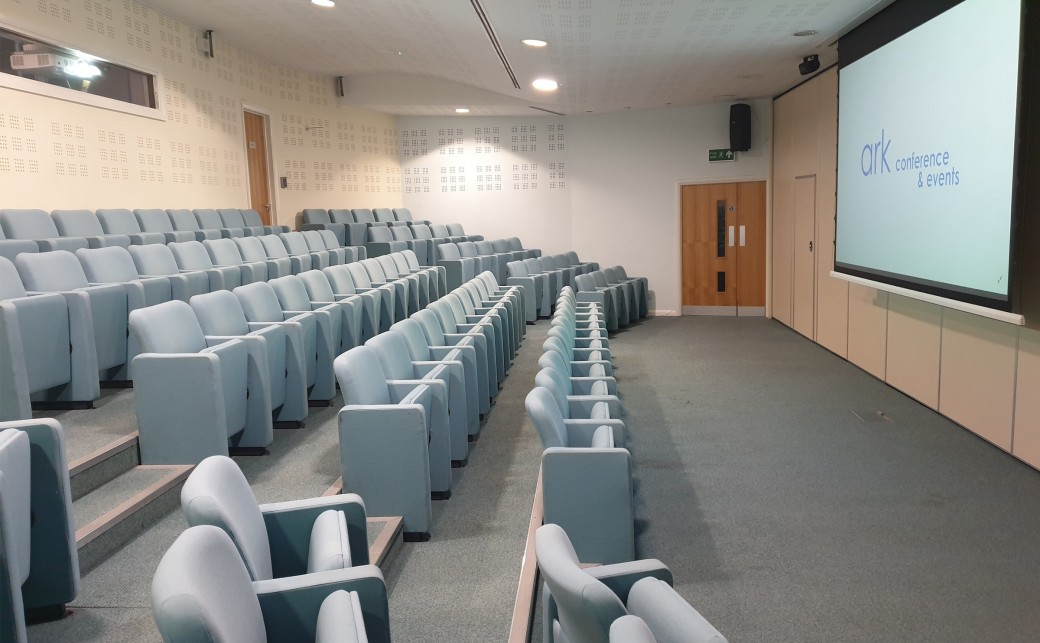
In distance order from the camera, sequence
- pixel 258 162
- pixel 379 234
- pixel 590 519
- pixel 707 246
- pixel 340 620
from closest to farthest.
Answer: pixel 340 620
pixel 590 519
pixel 379 234
pixel 258 162
pixel 707 246

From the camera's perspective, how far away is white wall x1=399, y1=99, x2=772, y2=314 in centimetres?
1173

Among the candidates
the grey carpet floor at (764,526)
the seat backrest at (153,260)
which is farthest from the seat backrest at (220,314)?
the seat backrest at (153,260)

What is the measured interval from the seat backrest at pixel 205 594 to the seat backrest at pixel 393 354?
2.21 m

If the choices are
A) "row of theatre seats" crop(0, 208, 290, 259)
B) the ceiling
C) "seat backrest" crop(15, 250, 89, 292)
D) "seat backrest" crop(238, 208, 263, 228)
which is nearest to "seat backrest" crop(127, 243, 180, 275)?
"row of theatre seats" crop(0, 208, 290, 259)

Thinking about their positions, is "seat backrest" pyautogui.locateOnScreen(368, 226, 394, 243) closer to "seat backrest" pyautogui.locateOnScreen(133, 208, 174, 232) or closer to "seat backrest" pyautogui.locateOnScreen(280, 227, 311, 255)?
"seat backrest" pyautogui.locateOnScreen(280, 227, 311, 255)

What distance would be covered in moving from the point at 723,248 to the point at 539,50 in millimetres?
5010

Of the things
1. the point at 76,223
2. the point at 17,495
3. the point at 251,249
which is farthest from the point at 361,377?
the point at 76,223

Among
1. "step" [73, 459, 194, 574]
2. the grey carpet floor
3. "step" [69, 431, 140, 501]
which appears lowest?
the grey carpet floor

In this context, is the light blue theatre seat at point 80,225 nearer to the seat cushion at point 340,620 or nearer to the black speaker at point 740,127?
the seat cushion at point 340,620

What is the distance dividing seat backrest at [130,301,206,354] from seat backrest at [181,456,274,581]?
1.90 m

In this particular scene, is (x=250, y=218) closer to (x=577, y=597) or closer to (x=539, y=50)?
(x=539, y=50)

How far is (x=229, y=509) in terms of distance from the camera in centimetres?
194

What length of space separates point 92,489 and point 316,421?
1.63m

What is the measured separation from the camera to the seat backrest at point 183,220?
812cm
